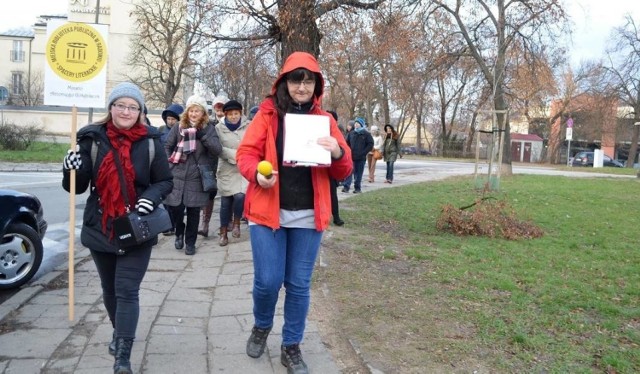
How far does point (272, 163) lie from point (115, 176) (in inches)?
38.2

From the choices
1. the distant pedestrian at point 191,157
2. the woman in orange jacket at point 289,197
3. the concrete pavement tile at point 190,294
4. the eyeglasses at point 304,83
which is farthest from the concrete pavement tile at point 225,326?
the distant pedestrian at point 191,157

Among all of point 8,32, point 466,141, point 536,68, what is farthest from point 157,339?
point 8,32

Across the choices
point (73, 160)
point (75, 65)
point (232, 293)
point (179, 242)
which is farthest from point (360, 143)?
point (73, 160)

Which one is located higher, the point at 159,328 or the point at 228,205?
the point at 228,205

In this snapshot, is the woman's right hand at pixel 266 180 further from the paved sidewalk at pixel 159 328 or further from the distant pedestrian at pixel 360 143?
the distant pedestrian at pixel 360 143

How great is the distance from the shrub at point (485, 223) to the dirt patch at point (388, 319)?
2.26m

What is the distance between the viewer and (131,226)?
3623 mm

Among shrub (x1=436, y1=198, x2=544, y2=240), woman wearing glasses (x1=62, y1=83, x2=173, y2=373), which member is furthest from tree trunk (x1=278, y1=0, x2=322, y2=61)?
woman wearing glasses (x1=62, y1=83, x2=173, y2=373)

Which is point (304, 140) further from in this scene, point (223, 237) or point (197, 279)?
point (223, 237)

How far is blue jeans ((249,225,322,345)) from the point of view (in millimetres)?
3771

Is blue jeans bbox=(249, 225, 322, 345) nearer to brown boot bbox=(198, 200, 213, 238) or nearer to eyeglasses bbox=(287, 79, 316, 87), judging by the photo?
eyeglasses bbox=(287, 79, 316, 87)

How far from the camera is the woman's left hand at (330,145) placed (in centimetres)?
361

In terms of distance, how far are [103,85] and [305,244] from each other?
279cm

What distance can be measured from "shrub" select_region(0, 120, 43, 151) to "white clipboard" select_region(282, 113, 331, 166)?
1034 inches
